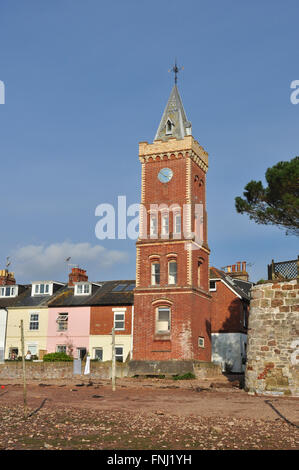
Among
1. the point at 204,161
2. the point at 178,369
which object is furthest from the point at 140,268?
the point at 204,161

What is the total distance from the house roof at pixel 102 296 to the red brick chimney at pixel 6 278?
746 cm

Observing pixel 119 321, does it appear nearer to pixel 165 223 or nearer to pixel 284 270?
pixel 165 223

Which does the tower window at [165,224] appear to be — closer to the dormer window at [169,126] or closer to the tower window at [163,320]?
the tower window at [163,320]

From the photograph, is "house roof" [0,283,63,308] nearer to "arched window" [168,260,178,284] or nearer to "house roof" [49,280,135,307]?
"house roof" [49,280,135,307]

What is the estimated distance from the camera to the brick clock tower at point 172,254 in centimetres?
3816

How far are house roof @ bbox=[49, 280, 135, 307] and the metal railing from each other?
68.6 ft

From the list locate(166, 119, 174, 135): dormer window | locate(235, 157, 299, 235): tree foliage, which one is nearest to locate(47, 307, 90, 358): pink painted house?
locate(166, 119, 174, 135): dormer window

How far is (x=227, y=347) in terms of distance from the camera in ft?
150

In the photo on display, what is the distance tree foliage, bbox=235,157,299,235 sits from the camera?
985 inches

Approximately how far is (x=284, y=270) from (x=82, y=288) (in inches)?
1076

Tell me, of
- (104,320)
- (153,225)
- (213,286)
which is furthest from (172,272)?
(104,320)

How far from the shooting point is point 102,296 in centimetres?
4684

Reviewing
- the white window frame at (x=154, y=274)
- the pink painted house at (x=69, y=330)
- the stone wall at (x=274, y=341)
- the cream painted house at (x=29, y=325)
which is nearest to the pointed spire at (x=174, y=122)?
the white window frame at (x=154, y=274)
